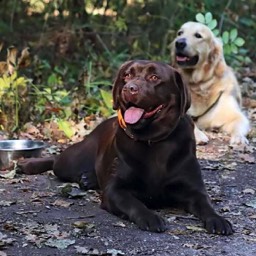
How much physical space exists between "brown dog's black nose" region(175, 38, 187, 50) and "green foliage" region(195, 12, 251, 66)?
0.93 m

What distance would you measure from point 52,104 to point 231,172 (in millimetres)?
2390

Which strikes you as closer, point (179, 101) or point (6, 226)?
point (6, 226)

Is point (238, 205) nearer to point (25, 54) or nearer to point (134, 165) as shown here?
point (134, 165)

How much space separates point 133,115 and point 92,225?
63cm

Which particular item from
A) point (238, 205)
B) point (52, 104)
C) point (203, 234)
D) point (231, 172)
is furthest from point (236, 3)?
point (203, 234)

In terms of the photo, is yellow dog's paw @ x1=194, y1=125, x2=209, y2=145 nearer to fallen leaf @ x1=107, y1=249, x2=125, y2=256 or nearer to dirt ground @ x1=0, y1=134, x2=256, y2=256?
dirt ground @ x1=0, y1=134, x2=256, y2=256

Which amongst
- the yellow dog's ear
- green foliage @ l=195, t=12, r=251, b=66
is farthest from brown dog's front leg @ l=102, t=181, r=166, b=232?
green foliage @ l=195, t=12, r=251, b=66

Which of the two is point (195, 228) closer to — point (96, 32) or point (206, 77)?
point (206, 77)

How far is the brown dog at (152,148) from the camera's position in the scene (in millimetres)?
4164

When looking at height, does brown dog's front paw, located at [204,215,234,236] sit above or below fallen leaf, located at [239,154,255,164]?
above

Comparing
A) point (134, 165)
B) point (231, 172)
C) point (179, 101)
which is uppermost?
point (179, 101)

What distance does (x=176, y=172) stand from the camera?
4316 mm

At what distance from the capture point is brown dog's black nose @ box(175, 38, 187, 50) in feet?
24.3

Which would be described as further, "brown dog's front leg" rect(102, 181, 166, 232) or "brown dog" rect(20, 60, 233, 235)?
"brown dog" rect(20, 60, 233, 235)
